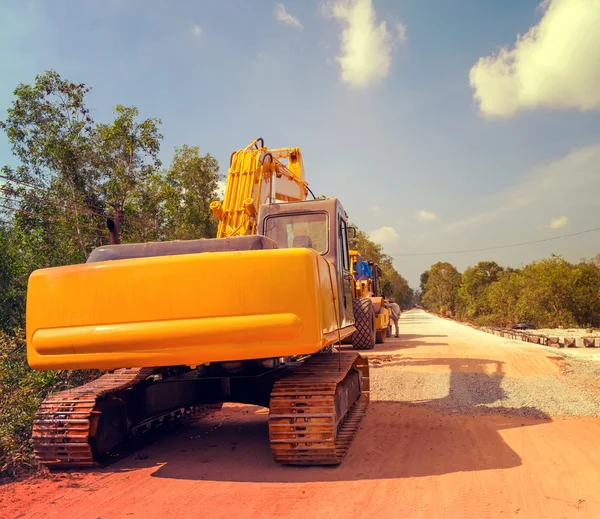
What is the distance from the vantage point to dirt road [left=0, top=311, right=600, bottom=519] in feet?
13.8

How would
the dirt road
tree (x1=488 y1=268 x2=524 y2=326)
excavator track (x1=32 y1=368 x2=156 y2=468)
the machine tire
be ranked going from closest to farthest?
the dirt road
excavator track (x1=32 y1=368 x2=156 y2=468)
the machine tire
tree (x1=488 y1=268 x2=524 y2=326)

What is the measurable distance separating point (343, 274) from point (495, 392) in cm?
450

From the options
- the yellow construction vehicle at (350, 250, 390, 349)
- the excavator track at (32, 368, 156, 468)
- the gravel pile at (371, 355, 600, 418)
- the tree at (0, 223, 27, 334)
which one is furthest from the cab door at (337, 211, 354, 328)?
the tree at (0, 223, 27, 334)

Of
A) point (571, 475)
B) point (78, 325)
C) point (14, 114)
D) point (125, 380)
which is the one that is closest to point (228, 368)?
point (125, 380)

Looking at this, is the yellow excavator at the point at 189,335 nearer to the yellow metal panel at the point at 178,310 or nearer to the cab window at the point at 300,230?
the yellow metal panel at the point at 178,310

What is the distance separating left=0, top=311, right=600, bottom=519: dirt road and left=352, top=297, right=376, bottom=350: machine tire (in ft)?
11.2

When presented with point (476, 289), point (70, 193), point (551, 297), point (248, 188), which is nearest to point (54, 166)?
point (70, 193)

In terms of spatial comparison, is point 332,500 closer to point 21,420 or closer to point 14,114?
point 21,420

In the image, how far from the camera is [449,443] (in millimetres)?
6145

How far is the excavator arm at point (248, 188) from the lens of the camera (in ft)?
28.0

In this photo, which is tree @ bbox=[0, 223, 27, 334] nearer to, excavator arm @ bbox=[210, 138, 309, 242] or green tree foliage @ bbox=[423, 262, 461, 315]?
excavator arm @ bbox=[210, 138, 309, 242]

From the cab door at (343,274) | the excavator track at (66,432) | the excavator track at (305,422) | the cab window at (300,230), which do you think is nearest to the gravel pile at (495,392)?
the cab door at (343,274)

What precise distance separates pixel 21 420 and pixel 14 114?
12592 mm

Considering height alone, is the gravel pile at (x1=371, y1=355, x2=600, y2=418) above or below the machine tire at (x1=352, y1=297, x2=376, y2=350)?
below
